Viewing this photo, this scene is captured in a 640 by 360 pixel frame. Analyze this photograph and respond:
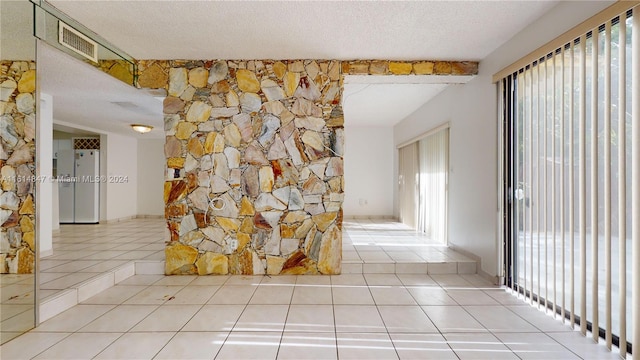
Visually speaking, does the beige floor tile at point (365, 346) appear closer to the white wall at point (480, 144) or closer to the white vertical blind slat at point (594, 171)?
the white vertical blind slat at point (594, 171)

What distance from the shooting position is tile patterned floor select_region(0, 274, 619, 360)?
1982 millimetres

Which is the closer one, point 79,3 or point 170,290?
point 79,3

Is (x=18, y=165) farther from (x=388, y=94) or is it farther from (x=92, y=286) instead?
(x=388, y=94)

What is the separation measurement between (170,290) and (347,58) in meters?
2.96

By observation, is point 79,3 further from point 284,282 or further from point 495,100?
point 495,100

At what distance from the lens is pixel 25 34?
228cm

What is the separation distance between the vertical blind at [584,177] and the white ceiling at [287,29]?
1.93ft

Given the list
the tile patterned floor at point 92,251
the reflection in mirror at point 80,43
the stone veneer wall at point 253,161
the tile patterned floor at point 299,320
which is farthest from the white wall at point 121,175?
the stone veneer wall at point 253,161

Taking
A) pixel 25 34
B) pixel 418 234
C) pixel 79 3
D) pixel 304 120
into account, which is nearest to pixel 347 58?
pixel 304 120

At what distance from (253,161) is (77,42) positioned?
6.03 ft

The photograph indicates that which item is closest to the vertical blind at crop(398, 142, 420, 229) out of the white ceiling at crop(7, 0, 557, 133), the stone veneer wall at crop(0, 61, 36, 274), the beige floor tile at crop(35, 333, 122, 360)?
the white ceiling at crop(7, 0, 557, 133)

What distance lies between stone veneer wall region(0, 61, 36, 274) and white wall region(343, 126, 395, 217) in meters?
5.70

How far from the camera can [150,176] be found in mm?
7898

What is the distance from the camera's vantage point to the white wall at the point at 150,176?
7.86m
